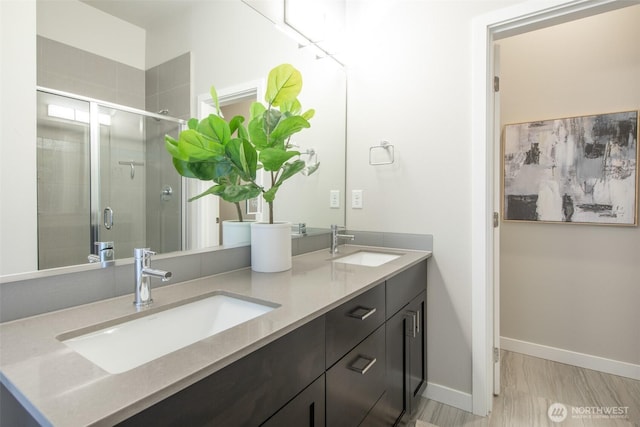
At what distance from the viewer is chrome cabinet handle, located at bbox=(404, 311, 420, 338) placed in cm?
161

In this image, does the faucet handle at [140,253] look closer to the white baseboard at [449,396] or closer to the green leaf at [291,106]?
the green leaf at [291,106]

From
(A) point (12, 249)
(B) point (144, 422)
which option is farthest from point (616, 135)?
(A) point (12, 249)

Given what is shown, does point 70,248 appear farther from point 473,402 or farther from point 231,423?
point 473,402

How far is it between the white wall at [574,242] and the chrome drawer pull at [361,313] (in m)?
1.81

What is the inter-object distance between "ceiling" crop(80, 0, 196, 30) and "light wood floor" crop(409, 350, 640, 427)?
206 centimetres

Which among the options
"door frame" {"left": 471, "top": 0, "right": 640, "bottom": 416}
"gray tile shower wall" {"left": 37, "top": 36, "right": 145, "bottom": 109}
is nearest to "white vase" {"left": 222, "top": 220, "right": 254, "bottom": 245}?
"gray tile shower wall" {"left": 37, "top": 36, "right": 145, "bottom": 109}

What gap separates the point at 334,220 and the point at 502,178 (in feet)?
4.38

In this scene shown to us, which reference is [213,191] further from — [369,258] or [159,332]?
[369,258]

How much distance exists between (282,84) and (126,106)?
56 cm

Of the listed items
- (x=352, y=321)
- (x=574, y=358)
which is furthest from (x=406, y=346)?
(x=574, y=358)

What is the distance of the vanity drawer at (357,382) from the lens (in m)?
1.01

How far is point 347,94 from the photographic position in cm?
218

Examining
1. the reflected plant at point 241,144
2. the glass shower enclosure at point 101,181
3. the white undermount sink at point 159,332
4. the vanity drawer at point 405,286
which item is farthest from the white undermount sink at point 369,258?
the glass shower enclosure at point 101,181

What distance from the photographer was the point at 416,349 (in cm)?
173
